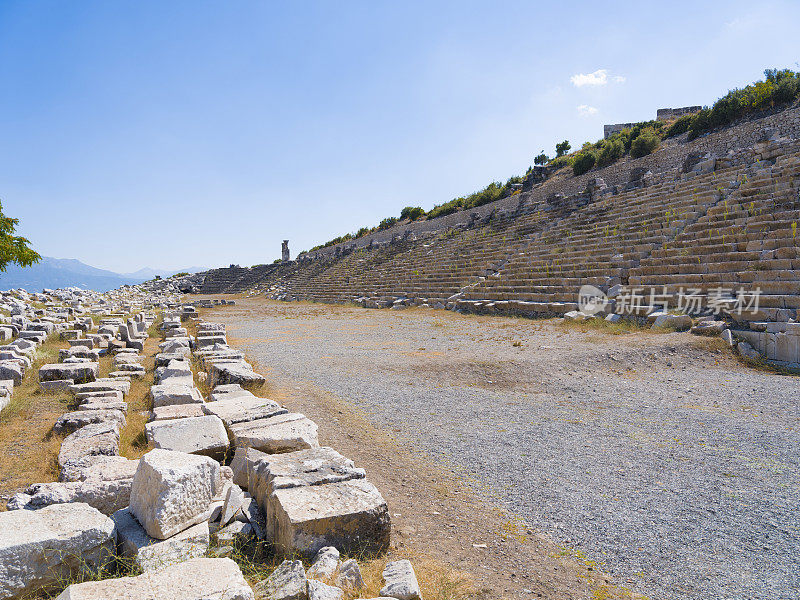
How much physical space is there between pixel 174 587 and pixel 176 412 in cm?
333

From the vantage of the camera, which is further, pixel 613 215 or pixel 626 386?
pixel 613 215

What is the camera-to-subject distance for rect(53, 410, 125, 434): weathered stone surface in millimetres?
4953

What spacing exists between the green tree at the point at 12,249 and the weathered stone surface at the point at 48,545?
2198cm

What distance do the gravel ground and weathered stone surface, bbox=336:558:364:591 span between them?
1351 millimetres

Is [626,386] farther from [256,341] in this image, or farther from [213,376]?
[256,341]

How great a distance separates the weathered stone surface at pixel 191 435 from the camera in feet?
13.7

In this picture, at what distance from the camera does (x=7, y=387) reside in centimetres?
609

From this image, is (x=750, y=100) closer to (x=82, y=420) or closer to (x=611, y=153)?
(x=611, y=153)

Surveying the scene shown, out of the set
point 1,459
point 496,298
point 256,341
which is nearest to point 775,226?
point 496,298

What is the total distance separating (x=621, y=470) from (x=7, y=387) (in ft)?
24.8

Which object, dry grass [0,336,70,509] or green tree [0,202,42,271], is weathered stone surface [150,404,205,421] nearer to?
dry grass [0,336,70,509]

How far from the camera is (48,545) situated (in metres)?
2.53

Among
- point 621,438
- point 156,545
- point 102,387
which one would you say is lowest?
point 621,438

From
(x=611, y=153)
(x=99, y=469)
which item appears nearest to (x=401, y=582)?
(x=99, y=469)
